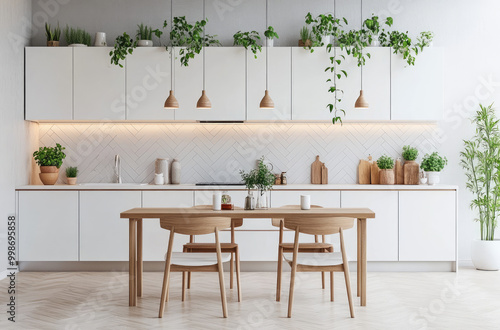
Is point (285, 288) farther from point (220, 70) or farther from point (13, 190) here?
point (13, 190)

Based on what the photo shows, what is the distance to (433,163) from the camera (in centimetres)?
651

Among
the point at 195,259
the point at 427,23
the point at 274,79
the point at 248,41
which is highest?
the point at 427,23

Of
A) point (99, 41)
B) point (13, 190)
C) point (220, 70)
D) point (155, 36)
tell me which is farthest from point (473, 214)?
point (13, 190)

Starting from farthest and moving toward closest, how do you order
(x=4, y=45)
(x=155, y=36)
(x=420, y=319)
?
1. (x=155, y=36)
2. (x=4, y=45)
3. (x=420, y=319)

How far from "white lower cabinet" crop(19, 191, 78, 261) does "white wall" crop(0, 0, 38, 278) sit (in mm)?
200

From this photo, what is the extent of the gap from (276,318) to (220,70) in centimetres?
Answer: 312

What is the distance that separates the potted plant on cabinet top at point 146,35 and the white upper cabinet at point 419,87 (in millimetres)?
2669

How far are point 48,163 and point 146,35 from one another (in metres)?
1.82

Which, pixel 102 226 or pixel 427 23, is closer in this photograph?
pixel 102 226

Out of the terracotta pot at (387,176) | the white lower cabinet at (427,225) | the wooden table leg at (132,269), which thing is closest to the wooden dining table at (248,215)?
the wooden table leg at (132,269)

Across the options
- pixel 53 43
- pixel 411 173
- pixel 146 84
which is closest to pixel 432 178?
pixel 411 173

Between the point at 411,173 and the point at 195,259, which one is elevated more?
the point at 411,173

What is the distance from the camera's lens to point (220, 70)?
255 inches

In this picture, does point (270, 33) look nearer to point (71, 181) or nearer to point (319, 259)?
point (71, 181)
